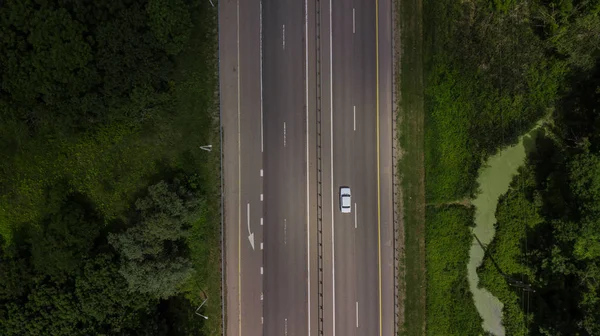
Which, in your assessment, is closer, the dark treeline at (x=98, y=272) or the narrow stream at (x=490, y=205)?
the dark treeline at (x=98, y=272)

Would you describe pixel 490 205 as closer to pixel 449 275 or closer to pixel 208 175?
pixel 449 275

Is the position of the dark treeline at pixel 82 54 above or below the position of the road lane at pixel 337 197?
above

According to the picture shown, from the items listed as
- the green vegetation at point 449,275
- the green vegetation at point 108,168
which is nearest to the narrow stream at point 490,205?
the green vegetation at point 449,275

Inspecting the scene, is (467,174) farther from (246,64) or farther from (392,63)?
(246,64)

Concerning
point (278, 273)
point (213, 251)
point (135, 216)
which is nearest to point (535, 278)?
point (278, 273)

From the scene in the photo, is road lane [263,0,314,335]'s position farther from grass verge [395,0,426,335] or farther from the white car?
grass verge [395,0,426,335]

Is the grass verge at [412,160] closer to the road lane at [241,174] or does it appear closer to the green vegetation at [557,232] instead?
the green vegetation at [557,232]

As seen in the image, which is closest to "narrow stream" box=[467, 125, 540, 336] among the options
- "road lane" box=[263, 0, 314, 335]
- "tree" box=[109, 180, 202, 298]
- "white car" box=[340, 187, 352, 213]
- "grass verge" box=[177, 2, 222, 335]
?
"white car" box=[340, 187, 352, 213]
